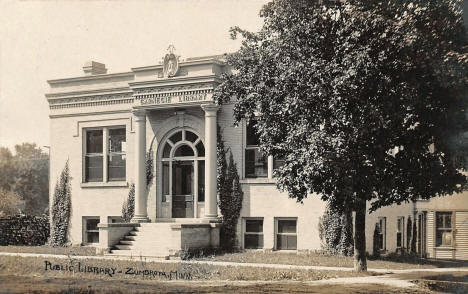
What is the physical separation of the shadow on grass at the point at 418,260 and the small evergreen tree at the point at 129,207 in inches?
421

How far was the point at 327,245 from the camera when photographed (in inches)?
925

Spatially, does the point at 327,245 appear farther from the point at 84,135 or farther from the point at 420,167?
the point at 84,135

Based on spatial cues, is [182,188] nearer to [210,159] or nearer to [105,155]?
[210,159]

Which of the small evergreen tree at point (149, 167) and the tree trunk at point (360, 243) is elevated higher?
the small evergreen tree at point (149, 167)

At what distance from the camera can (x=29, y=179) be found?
200ft

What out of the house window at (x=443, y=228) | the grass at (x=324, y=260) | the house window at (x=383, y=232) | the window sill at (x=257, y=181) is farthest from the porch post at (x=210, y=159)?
the house window at (x=443, y=228)

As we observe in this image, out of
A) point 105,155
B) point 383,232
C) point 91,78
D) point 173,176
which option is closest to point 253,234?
point 173,176

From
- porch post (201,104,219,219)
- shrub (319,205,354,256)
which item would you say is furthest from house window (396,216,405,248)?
porch post (201,104,219,219)

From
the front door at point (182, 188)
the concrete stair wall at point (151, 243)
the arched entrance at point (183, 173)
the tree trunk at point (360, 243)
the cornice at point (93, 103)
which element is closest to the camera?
the tree trunk at point (360, 243)

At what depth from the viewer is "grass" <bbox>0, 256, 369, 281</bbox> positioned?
16688mm

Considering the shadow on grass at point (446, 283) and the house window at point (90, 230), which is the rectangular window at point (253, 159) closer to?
the house window at point (90, 230)

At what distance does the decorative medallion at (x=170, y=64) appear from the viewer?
25.8 metres

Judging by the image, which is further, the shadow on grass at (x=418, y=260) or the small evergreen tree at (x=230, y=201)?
the small evergreen tree at (x=230, y=201)

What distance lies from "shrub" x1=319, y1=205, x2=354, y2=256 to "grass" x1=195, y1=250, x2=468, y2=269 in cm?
42
